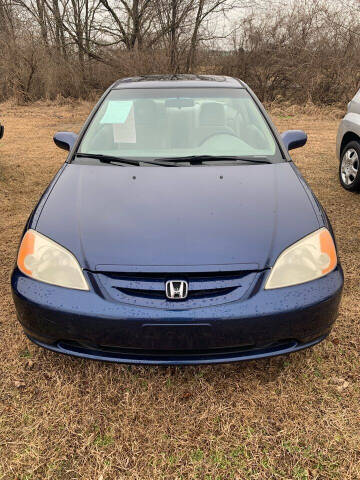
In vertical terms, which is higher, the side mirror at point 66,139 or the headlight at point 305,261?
the side mirror at point 66,139

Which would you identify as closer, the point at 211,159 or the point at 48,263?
the point at 48,263

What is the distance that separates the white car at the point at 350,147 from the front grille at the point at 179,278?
142 inches

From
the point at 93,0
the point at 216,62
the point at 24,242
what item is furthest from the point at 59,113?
the point at 24,242

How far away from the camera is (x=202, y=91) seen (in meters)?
2.96

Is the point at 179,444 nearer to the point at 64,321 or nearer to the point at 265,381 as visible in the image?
the point at 265,381

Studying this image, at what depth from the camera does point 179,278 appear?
1.60m

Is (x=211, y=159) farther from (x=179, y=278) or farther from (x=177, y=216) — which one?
(x=179, y=278)

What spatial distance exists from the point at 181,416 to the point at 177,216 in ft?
3.15

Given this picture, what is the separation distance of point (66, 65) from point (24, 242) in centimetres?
1441

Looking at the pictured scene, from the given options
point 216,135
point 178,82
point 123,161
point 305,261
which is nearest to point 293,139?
point 216,135

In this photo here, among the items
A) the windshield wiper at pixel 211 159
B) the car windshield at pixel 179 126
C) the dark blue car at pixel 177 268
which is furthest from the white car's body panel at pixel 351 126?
the dark blue car at pixel 177 268

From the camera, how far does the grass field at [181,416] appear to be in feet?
5.06

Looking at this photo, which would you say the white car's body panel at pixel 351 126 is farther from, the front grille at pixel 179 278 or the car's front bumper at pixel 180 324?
the front grille at pixel 179 278

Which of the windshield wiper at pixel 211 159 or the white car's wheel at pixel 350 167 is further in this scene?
the white car's wheel at pixel 350 167
